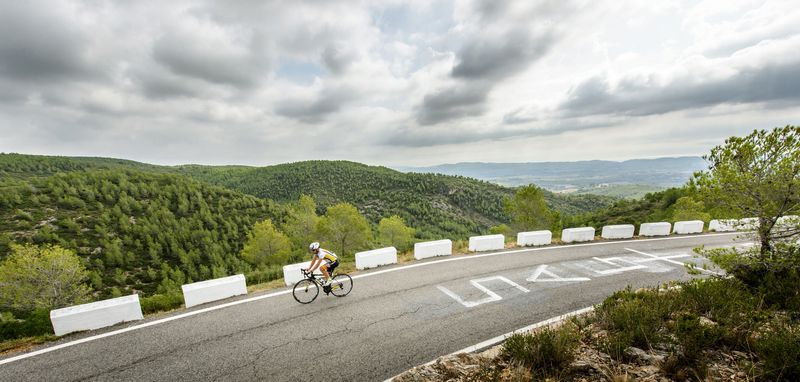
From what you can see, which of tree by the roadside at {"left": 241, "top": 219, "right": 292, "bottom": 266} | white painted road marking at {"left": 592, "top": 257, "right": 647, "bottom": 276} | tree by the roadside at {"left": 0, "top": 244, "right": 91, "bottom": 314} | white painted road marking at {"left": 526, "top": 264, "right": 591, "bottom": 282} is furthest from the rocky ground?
tree by the roadside at {"left": 241, "top": 219, "right": 292, "bottom": 266}

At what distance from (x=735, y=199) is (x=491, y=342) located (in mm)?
6220

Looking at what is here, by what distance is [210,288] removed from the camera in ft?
26.1

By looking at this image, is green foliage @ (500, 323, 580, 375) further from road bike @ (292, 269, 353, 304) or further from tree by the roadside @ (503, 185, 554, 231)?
tree by the roadside @ (503, 185, 554, 231)

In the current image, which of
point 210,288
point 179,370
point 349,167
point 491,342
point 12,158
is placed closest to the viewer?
point 179,370

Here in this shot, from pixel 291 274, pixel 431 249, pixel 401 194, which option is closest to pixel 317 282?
pixel 291 274

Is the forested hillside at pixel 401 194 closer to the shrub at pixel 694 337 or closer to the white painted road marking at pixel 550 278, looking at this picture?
the white painted road marking at pixel 550 278

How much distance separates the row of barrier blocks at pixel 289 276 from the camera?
250 inches

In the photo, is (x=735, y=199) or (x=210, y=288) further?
(x=210, y=288)

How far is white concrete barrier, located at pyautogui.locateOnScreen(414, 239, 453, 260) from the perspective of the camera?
38.8 ft

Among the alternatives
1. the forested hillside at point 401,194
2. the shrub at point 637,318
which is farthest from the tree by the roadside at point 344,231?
the forested hillside at point 401,194

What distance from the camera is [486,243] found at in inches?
511

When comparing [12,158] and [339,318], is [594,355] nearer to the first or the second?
[339,318]

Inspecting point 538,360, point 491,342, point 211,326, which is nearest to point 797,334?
point 538,360

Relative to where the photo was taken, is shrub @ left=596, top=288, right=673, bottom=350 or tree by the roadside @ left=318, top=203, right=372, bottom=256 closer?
shrub @ left=596, top=288, right=673, bottom=350
